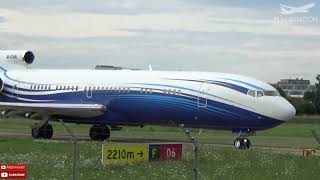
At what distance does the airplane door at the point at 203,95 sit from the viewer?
28.1 meters

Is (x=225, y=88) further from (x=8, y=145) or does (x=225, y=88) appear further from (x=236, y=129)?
(x=8, y=145)

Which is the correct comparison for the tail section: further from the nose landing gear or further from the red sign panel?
the red sign panel

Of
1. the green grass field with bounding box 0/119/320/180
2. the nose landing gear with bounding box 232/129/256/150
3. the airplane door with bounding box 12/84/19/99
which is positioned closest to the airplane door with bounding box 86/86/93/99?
the airplane door with bounding box 12/84/19/99

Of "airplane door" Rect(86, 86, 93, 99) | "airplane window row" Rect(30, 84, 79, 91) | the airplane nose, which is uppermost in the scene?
"airplane window row" Rect(30, 84, 79, 91)

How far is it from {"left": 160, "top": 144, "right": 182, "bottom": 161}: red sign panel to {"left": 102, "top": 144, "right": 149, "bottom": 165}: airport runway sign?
0.32m

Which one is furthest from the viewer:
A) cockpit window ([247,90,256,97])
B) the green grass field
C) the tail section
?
the tail section

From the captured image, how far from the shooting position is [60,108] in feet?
107

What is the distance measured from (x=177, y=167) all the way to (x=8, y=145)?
32.3 feet

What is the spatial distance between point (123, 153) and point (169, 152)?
3.30ft

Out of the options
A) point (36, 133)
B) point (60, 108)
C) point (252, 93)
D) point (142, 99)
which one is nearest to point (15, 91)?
point (36, 133)

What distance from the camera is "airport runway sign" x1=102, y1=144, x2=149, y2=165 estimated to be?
35.5 feet

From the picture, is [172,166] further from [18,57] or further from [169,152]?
[18,57]

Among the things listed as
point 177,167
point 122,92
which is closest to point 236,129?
point 122,92

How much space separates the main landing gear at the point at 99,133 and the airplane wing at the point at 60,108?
1.44m
